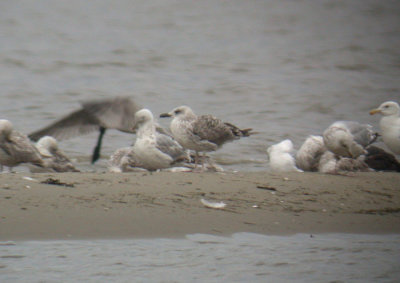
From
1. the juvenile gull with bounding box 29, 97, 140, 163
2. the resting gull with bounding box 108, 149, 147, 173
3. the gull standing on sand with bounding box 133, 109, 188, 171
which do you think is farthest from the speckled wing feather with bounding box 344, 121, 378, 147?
the juvenile gull with bounding box 29, 97, 140, 163

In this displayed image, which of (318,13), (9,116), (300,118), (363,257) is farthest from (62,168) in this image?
(318,13)

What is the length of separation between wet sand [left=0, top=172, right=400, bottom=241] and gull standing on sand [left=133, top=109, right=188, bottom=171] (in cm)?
90

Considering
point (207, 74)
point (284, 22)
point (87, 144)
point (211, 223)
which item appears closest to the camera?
point (211, 223)

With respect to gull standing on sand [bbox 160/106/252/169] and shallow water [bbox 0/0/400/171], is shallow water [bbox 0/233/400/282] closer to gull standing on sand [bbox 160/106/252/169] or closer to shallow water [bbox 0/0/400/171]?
gull standing on sand [bbox 160/106/252/169]

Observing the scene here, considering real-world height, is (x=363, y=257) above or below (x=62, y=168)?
below

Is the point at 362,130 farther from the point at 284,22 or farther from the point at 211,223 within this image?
the point at 284,22

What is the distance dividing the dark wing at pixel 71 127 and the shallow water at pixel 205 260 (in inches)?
169

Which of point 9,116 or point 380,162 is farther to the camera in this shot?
point 9,116

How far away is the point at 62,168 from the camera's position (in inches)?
313

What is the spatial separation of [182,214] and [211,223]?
22 centimetres

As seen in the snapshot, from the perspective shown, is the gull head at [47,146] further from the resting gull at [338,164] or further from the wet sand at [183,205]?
the resting gull at [338,164]

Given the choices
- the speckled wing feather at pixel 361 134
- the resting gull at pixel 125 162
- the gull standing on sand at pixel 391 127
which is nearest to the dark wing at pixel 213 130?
the resting gull at pixel 125 162

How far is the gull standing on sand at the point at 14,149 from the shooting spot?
7.60 m

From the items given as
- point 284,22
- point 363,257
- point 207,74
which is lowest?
point 363,257
